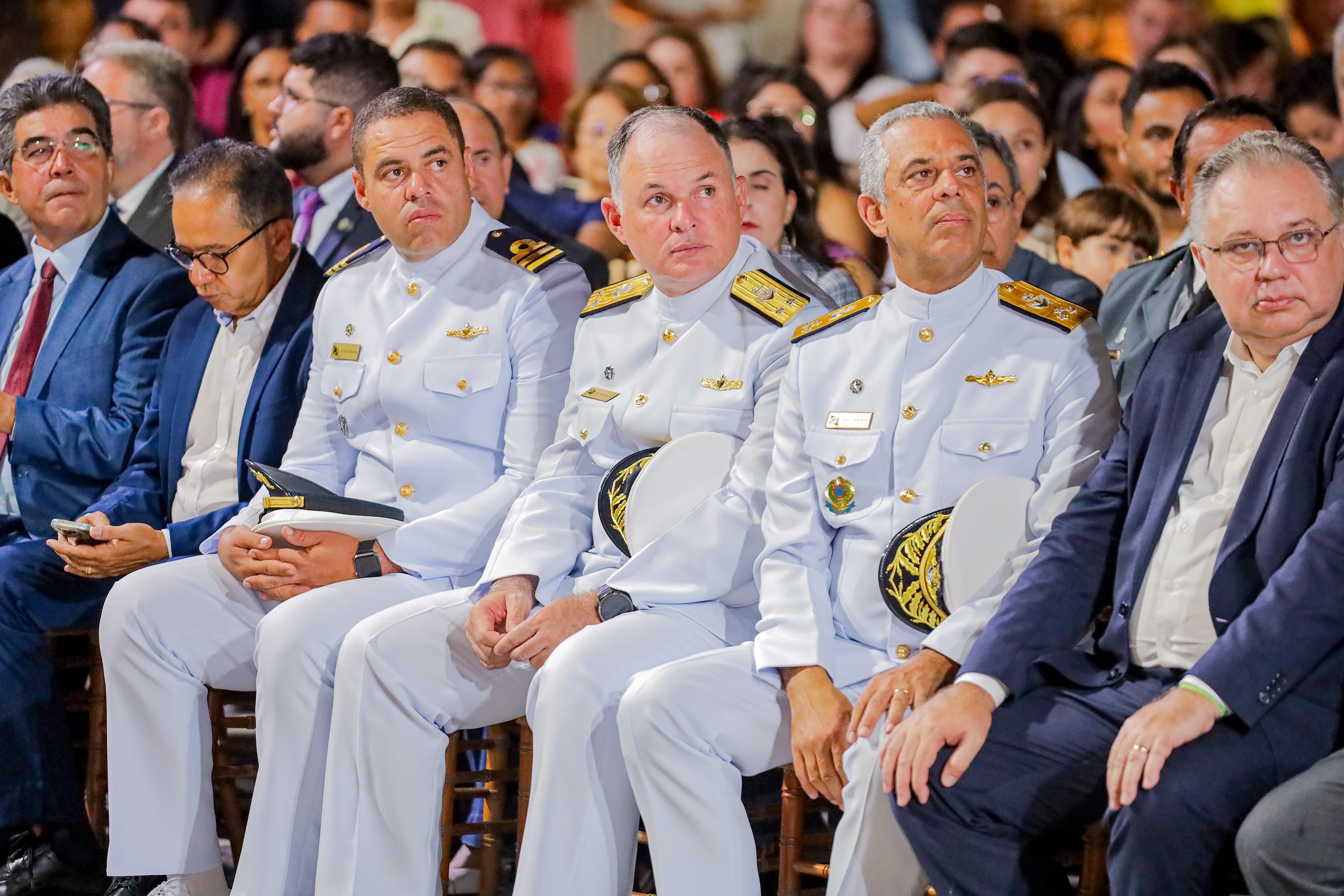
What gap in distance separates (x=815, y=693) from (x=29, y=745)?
190 centimetres

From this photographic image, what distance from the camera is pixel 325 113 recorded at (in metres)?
4.71

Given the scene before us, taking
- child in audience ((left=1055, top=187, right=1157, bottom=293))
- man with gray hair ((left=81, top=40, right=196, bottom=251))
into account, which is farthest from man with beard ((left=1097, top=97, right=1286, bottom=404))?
man with gray hair ((left=81, top=40, right=196, bottom=251))

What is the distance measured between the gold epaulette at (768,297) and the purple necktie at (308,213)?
214 cm

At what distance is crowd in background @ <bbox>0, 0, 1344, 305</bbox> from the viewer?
13.8 ft

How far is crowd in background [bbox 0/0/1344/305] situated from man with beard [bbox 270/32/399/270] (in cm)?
5

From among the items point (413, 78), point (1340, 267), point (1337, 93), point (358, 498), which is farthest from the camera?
point (413, 78)

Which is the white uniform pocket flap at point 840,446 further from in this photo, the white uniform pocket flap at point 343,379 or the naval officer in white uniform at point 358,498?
the white uniform pocket flap at point 343,379

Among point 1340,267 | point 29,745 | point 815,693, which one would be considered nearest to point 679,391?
point 815,693

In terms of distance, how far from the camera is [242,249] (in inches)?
140

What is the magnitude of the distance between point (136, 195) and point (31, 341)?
1.27m

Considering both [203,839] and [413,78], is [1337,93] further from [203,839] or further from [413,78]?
[203,839]

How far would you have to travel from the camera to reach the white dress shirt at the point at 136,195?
4961 millimetres

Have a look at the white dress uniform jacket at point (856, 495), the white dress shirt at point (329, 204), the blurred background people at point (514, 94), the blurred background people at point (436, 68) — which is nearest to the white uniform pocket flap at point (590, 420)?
the white dress uniform jacket at point (856, 495)

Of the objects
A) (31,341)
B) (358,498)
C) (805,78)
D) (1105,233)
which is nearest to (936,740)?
(358,498)
